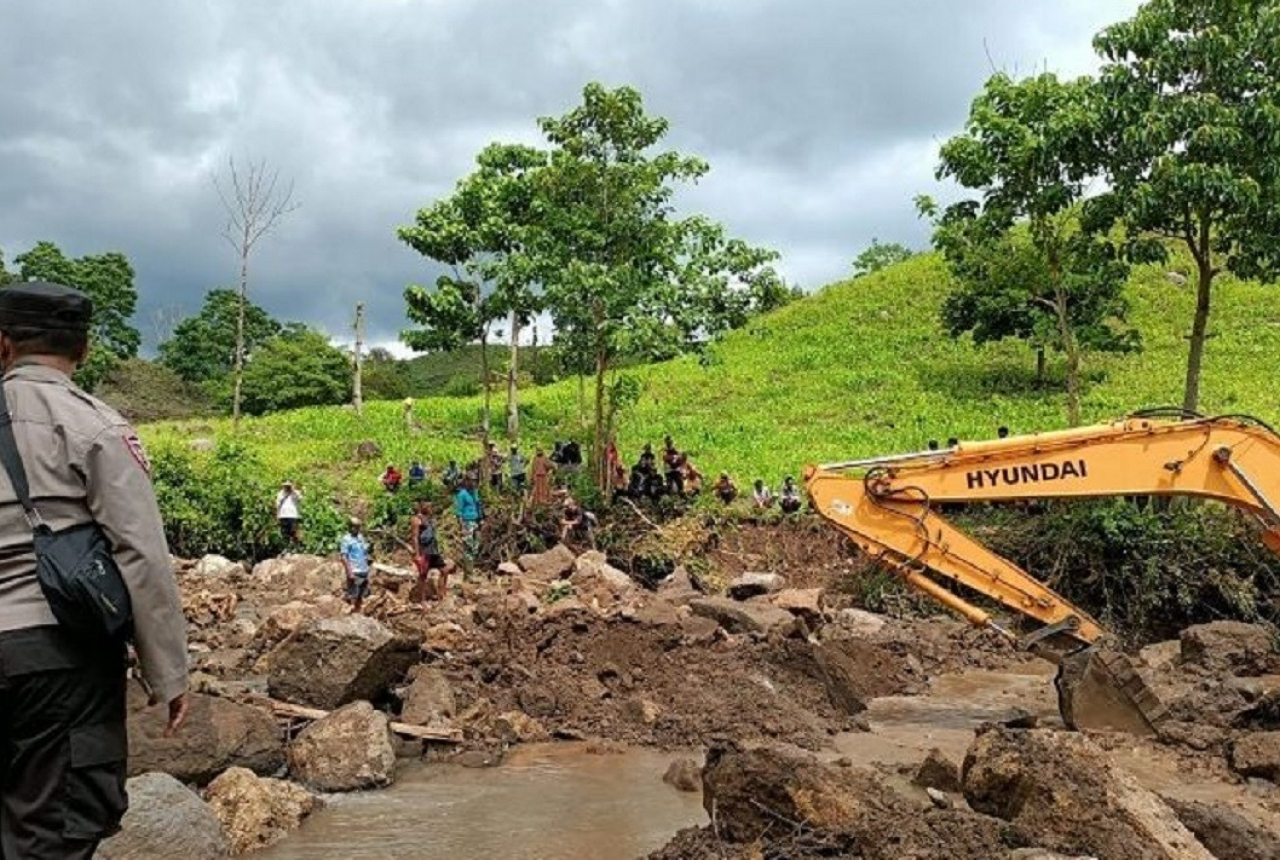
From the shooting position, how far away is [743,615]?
43.0 ft

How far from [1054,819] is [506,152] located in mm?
17848

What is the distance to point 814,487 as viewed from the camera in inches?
413

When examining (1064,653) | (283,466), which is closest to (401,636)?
(1064,653)

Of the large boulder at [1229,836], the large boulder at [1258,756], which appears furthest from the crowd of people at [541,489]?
the large boulder at [1229,836]

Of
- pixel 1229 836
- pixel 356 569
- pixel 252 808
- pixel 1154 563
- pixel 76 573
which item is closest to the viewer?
pixel 76 573

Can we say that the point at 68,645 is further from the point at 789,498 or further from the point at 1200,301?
the point at 789,498

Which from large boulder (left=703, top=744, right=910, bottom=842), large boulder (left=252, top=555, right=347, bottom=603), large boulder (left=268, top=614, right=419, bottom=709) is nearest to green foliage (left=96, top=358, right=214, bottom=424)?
large boulder (left=252, top=555, right=347, bottom=603)

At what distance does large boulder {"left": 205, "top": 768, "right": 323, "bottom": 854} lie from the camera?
685 cm

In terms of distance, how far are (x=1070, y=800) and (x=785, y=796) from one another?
1.36m

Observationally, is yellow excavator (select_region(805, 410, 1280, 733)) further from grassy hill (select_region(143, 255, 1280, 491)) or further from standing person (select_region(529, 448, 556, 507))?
standing person (select_region(529, 448, 556, 507))

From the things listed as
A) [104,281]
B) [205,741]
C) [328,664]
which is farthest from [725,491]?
[104,281]

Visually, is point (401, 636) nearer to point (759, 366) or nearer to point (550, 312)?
point (550, 312)

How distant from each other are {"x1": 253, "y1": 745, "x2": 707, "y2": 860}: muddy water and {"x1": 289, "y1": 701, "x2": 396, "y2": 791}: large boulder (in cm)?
15

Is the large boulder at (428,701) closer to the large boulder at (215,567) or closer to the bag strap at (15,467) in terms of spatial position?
the bag strap at (15,467)
